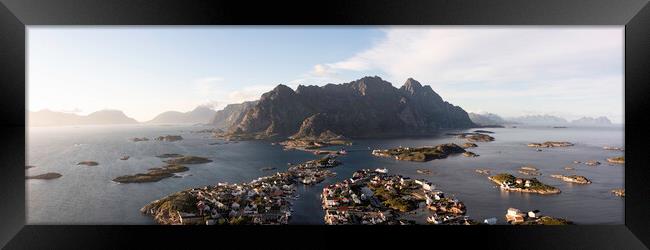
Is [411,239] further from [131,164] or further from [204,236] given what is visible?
→ [131,164]

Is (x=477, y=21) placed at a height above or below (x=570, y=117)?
above

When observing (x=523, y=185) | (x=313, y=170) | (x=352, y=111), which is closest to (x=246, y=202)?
(x=313, y=170)

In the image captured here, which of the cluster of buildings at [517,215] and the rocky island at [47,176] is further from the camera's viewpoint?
the rocky island at [47,176]

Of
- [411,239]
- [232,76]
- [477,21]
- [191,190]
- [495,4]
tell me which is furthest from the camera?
[232,76]

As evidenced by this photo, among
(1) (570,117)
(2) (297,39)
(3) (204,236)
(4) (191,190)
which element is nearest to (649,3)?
(3) (204,236)

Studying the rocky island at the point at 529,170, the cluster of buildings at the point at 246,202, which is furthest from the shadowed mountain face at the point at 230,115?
the rocky island at the point at 529,170

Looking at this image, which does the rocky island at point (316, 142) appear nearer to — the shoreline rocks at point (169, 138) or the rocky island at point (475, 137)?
the shoreline rocks at point (169, 138)
